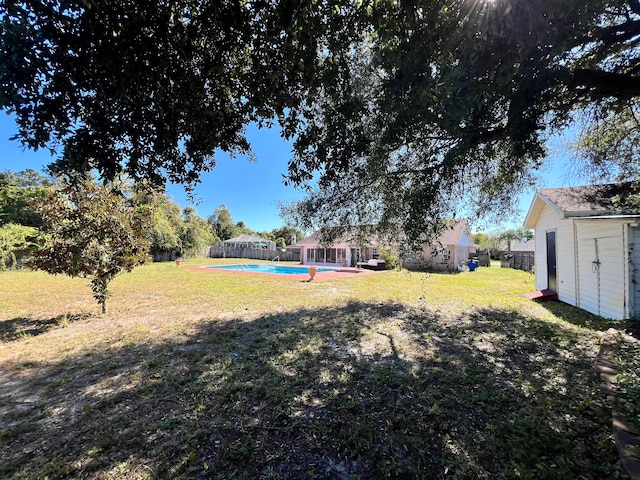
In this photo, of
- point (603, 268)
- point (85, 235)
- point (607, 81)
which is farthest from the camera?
point (603, 268)

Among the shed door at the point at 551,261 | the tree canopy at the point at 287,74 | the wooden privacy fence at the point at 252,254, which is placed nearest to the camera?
the tree canopy at the point at 287,74

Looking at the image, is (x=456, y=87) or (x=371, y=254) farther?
(x=371, y=254)

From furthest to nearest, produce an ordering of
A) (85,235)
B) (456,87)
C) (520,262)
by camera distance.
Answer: (520,262) < (85,235) < (456,87)

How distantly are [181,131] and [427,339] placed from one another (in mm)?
5606

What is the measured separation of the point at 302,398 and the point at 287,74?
4.09 meters

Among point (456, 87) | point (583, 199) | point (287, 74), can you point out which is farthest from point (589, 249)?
point (287, 74)

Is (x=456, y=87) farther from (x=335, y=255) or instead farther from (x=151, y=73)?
(x=335, y=255)

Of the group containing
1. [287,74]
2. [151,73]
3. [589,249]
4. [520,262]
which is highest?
[287,74]

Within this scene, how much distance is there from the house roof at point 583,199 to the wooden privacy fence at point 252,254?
90.8ft

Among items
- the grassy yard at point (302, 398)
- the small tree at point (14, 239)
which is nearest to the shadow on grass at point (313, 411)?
the grassy yard at point (302, 398)

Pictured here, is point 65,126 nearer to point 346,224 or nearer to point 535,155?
point 346,224

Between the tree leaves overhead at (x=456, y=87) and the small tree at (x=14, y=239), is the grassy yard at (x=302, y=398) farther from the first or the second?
the small tree at (x=14, y=239)

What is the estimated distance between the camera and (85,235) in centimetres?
632

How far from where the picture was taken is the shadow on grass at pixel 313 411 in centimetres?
234
